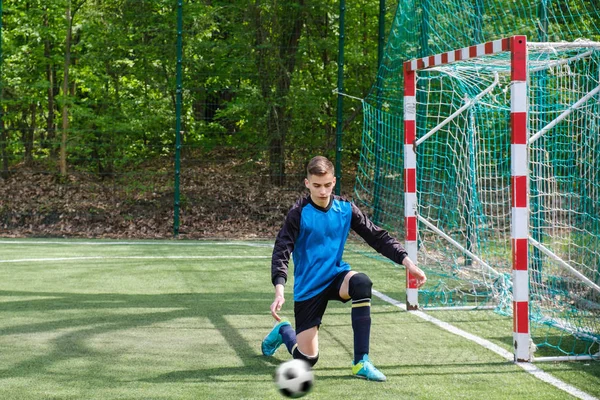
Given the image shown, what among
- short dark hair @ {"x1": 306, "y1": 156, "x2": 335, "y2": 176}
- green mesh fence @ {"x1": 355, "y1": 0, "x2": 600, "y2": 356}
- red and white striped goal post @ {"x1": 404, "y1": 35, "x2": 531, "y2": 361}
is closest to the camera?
short dark hair @ {"x1": 306, "y1": 156, "x2": 335, "y2": 176}

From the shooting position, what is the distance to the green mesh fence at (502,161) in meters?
7.21

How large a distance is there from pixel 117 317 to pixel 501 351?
3.22 metres

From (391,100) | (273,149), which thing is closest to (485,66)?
(391,100)

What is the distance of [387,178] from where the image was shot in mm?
14914

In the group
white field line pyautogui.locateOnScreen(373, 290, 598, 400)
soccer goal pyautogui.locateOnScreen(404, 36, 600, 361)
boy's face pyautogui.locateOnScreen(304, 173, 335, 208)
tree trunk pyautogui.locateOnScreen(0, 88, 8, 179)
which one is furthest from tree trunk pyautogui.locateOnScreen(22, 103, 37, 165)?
boy's face pyautogui.locateOnScreen(304, 173, 335, 208)

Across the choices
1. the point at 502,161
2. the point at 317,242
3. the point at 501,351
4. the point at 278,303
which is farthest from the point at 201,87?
the point at 278,303

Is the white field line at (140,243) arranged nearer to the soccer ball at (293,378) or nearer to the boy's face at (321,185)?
the boy's face at (321,185)

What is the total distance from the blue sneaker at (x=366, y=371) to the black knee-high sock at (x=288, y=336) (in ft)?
1.65

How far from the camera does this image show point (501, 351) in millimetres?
6180

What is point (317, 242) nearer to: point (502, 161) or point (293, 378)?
point (293, 378)

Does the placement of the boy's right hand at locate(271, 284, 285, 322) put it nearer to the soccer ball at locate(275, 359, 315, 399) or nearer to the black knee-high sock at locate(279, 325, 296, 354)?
the soccer ball at locate(275, 359, 315, 399)

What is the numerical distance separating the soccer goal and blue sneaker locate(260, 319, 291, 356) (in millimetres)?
1593

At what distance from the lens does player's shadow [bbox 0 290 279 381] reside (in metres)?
5.62

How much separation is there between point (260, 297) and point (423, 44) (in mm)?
4851
